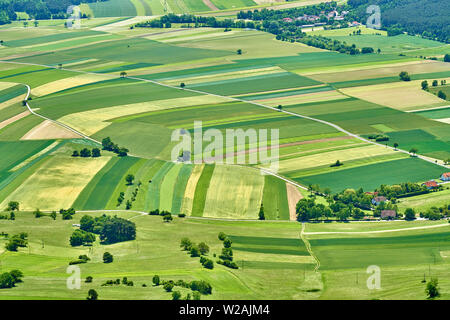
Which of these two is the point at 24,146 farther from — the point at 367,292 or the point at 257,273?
the point at 367,292

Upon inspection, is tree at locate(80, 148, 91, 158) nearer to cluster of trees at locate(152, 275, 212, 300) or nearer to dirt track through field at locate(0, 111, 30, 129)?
dirt track through field at locate(0, 111, 30, 129)

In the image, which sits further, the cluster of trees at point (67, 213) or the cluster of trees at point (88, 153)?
the cluster of trees at point (88, 153)

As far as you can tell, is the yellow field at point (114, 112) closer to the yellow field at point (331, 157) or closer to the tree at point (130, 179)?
the tree at point (130, 179)

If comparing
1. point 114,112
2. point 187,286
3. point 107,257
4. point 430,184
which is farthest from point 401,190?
point 114,112

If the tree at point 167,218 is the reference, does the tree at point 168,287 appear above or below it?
above

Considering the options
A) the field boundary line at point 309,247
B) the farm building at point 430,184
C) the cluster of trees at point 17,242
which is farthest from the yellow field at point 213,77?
the cluster of trees at point 17,242

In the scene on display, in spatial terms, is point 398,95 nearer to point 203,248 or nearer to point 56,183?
point 56,183

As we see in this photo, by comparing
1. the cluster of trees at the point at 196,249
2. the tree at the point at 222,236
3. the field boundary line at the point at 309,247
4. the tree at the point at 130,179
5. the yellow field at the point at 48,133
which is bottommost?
the field boundary line at the point at 309,247
